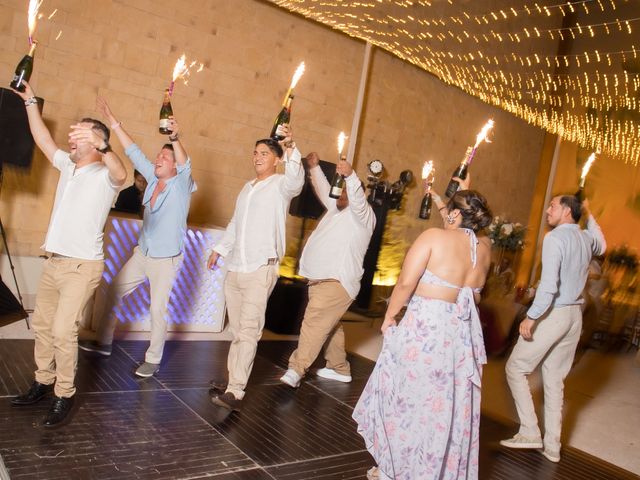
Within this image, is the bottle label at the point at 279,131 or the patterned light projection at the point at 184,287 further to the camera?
the patterned light projection at the point at 184,287

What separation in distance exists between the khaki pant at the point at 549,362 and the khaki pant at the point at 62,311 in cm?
272

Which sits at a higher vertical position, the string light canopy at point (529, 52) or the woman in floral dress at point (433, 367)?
the string light canopy at point (529, 52)

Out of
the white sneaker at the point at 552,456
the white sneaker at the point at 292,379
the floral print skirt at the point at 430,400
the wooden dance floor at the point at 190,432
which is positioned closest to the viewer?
the floral print skirt at the point at 430,400

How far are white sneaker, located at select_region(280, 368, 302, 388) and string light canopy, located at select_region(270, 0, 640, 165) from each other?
13.6ft

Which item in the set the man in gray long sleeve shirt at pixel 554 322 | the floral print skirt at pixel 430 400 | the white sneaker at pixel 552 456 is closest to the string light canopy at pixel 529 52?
the man in gray long sleeve shirt at pixel 554 322

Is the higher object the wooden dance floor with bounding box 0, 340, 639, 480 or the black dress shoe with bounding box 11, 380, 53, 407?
the black dress shoe with bounding box 11, 380, 53, 407

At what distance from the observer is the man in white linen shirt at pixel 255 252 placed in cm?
381

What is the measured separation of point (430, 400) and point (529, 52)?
355 inches

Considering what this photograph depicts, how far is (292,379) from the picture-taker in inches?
177

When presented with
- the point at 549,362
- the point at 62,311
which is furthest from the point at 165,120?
the point at 549,362

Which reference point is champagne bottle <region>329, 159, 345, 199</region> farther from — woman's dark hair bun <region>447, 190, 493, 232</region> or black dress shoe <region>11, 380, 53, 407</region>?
black dress shoe <region>11, 380, 53, 407</region>

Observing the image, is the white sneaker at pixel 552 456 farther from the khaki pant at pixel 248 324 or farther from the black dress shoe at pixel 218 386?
the black dress shoe at pixel 218 386

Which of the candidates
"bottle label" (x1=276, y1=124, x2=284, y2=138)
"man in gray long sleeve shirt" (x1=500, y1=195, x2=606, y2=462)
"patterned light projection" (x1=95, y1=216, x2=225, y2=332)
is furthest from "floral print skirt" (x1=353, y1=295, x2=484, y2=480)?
"patterned light projection" (x1=95, y1=216, x2=225, y2=332)

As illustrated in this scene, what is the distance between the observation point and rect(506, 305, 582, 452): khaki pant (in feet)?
12.7
